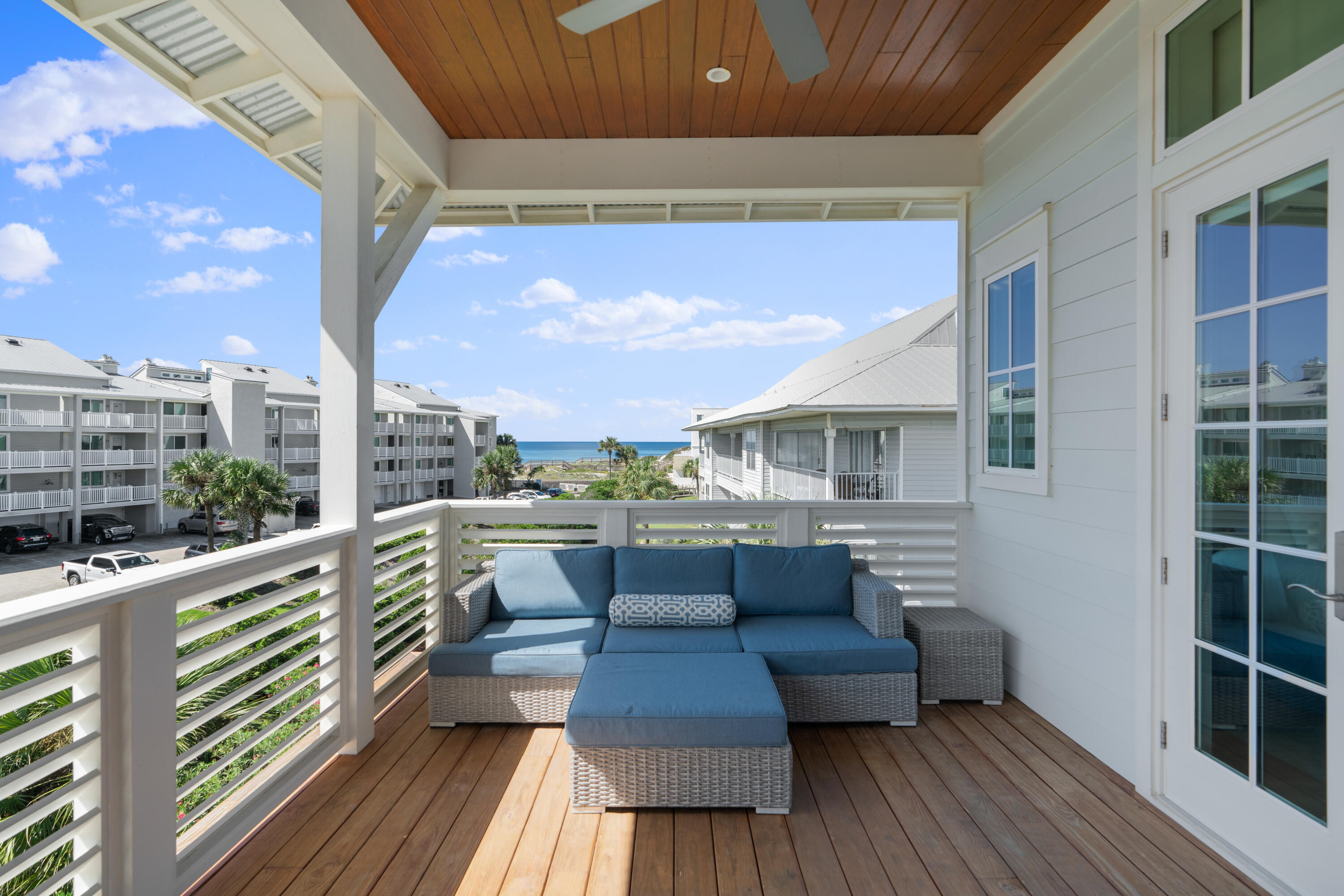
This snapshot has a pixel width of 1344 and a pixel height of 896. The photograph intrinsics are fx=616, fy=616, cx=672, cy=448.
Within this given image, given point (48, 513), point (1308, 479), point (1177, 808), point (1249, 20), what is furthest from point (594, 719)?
point (48, 513)

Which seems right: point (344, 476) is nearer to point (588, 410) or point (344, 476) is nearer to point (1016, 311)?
point (1016, 311)

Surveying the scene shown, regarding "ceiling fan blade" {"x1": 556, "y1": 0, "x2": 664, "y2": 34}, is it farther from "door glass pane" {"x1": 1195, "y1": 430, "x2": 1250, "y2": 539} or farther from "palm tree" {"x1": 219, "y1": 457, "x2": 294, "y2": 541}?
"palm tree" {"x1": 219, "y1": 457, "x2": 294, "y2": 541}

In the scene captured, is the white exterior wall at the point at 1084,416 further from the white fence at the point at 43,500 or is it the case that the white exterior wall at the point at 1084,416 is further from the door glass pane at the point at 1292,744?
the white fence at the point at 43,500

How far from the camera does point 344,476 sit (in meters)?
2.52

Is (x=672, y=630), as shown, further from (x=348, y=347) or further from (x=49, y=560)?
(x=49, y=560)

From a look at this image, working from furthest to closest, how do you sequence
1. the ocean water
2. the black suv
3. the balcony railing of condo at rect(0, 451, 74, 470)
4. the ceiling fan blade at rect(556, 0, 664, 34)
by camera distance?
the ocean water → the black suv → the balcony railing of condo at rect(0, 451, 74, 470) → the ceiling fan blade at rect(556, 0, 664, 34)

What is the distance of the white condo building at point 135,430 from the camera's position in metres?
15.1

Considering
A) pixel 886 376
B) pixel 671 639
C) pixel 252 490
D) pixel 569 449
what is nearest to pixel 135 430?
pixel 252 490

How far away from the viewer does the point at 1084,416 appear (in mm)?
2559

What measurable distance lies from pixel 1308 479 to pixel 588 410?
48.8 m

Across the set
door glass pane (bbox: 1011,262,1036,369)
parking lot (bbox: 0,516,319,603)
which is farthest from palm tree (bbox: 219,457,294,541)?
door glass pane (bbox: 1011,262,1036,369)

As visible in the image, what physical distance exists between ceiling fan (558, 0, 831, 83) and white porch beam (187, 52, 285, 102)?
133 cm

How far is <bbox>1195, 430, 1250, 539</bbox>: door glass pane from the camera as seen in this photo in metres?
1.82

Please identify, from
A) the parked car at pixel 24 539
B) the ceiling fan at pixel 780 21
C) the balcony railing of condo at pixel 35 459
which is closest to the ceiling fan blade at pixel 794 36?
the ceiling fan at pixel 780 21
